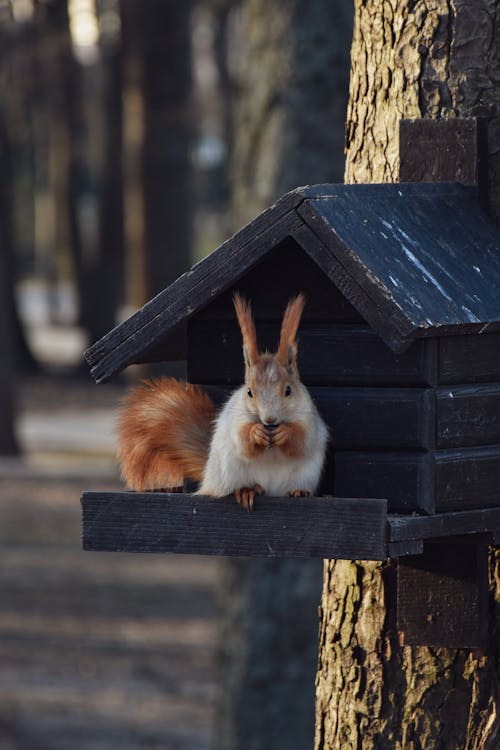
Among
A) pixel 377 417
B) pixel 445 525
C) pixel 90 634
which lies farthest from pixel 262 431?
pixel 90 634

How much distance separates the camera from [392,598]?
384cm

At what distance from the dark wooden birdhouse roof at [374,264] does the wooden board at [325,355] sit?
0.14 metres

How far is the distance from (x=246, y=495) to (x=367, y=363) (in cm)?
47

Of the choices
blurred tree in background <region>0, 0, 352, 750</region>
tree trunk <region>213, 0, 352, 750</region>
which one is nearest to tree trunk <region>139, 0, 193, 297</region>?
blurred tree in background <region>0, 0, 352, 750</region>

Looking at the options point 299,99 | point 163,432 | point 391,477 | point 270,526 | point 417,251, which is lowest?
point 270,526

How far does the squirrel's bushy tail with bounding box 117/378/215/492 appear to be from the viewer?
143 inches

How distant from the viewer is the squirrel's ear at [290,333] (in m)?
3.26

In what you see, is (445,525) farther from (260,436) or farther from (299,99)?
(299,99)

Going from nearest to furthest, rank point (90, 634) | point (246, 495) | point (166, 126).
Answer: point (246, 495)
point (90, 634)
point (166, 126)

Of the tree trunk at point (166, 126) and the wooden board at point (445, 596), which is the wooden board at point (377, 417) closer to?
the wooden board at point (445, 596)

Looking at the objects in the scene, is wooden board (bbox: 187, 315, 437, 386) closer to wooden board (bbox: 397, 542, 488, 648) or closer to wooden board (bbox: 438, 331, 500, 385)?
wooden board (bbox: 438, 331, 500, 385)

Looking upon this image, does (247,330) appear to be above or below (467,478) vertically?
above

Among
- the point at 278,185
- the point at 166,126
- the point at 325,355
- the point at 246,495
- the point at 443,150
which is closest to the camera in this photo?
the point at 246,495

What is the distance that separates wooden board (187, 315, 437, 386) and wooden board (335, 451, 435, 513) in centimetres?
18
